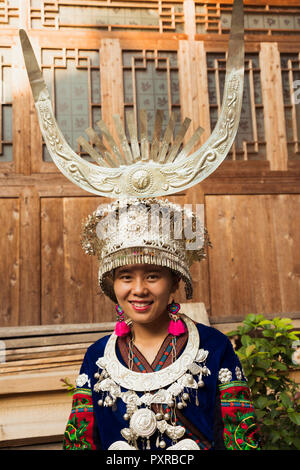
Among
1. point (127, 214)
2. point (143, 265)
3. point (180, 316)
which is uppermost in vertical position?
point (127, 214)

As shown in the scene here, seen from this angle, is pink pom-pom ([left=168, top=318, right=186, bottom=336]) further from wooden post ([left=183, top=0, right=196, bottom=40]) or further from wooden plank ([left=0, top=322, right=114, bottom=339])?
wooden post ([left=183, top=0, right=196, bottom=40])

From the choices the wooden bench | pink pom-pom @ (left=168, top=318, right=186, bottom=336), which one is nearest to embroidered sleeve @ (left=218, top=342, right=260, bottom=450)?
pink pom-pom @ (left=168, top=318, right=186, bottom=336)

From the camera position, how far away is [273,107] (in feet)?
17.2

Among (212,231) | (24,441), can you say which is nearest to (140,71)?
(212,231)

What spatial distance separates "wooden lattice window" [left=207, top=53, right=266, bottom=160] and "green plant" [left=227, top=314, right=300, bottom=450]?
2.73 metres

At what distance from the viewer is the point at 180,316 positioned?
211 centimetres

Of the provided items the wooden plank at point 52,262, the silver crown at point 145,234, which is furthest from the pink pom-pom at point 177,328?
the wooden plank at point 52,262

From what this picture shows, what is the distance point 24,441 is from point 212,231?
294 cm

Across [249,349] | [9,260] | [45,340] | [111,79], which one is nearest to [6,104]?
[111,79]

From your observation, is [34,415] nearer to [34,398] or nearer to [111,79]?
[34,398]

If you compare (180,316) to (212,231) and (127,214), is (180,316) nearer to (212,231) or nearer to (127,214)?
(127,214)

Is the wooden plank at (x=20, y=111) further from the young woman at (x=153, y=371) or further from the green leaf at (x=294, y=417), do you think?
the green leaf at (x=294, y=417)

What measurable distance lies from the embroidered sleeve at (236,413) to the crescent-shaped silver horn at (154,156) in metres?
0.85

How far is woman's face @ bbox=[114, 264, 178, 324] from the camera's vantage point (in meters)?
1.88
